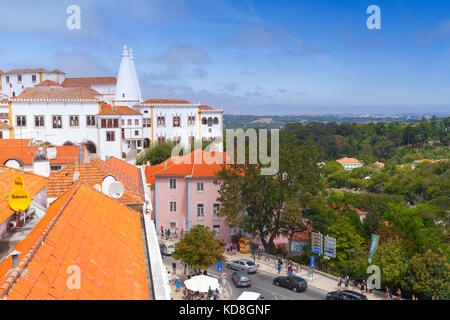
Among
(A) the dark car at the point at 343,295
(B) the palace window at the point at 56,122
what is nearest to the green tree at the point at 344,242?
(A) the dark car at the point at 343,295

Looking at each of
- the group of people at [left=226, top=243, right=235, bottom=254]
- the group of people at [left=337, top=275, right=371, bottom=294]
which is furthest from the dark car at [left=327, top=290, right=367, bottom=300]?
the group of people at [left=226, top=243, right=235, bottom=254]

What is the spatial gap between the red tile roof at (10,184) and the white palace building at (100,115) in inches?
1114

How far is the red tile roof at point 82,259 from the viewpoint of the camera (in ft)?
19.4

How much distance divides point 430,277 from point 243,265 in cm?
1196

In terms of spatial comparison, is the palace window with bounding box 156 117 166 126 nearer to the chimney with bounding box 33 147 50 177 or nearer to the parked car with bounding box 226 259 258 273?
the parked car with bounding box 226 259 258 273

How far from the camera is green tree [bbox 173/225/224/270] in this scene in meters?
24.4

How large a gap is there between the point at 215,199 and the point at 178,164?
4797 millimetres

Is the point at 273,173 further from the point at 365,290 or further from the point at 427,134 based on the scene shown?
the point at 427,134

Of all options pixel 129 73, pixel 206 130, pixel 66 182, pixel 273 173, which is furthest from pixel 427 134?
pixel 66 182

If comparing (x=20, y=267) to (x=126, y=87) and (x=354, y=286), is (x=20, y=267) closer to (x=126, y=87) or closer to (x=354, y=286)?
(x=354, y=286)

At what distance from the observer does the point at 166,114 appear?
65562mm

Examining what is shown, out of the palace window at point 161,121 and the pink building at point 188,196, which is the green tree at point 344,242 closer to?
the pink building at point 188,196

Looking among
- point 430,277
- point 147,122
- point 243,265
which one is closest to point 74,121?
point 147,122

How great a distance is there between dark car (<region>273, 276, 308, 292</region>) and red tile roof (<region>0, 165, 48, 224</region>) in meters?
15.8
